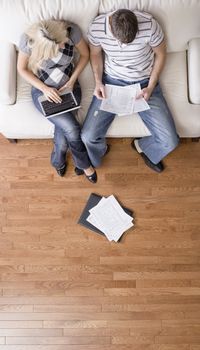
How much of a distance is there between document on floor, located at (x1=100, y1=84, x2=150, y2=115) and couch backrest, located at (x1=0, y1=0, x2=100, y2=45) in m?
0.40

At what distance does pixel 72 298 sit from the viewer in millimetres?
2463

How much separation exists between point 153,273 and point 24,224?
87 cm

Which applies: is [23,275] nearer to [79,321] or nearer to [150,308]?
[79,321]

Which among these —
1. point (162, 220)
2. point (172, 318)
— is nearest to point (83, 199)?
point (162, 220)

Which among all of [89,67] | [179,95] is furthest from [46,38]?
[179,95]

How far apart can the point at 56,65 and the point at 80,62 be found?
171 millimetres

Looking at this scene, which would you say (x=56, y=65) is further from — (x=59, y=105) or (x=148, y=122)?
(x=148, y=122)

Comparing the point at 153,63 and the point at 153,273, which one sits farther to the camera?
the point at 153,273

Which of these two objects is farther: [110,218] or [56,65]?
[110,218]

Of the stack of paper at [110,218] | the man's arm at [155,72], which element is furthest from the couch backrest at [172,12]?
the stack of paper at [110,218]

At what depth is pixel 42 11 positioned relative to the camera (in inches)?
86.1

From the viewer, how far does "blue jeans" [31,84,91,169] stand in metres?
2.28

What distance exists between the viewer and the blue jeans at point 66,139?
89.9 inches

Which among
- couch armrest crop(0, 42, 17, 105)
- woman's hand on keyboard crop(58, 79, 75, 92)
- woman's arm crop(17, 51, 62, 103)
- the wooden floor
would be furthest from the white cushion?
couch armrest crop(0, 42, 17, 105)
